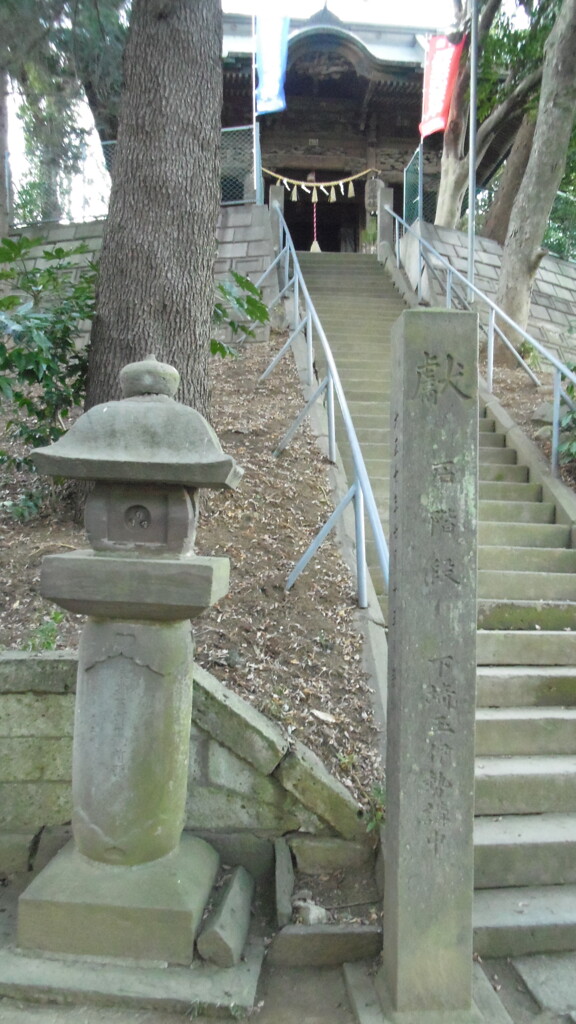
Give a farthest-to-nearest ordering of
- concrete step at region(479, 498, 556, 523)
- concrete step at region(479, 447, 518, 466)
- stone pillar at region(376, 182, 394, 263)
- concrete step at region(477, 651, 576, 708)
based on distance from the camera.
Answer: stone pillar at region(376, 182, 394, 263), concrete step at region(479, 447, 518, 466), concrete step at region(479, 498, 556, 523), concrete step at region(477, 651, 576, 708)

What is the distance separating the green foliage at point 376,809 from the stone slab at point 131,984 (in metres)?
0.62

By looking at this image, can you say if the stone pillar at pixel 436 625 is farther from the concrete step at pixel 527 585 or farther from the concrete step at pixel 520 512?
the concrete step at pixel 520 512

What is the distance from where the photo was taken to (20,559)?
11.6ft

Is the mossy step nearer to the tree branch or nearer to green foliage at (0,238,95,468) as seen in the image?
green foliage at (0,238,95,468)

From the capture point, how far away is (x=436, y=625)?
6.85ft

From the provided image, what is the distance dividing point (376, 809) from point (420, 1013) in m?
0.64

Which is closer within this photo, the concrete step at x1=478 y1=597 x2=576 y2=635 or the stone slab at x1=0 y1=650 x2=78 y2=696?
the stone slab at x1=0 y1=650 x2=78 y2=696

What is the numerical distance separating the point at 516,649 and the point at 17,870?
2549 mm

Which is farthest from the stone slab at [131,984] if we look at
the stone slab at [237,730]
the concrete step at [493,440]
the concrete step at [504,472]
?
the concrete step at [493,440]

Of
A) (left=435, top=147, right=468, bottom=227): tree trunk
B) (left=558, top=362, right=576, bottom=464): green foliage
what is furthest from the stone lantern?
(left=435, top=147, right=468, bottom=227): tree trunk

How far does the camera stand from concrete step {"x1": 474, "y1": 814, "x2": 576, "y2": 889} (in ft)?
8.43

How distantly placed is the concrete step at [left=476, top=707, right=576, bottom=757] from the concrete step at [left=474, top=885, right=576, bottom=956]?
68cm

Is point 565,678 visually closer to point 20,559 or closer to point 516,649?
point 516,649

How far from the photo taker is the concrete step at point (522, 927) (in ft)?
7.73
